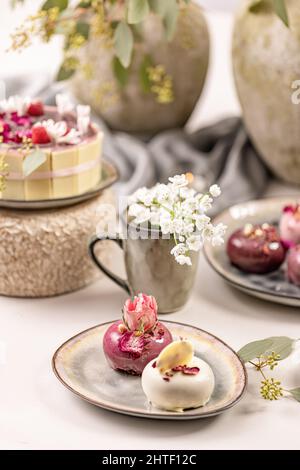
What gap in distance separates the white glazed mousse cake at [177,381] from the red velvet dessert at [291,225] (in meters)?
0.32

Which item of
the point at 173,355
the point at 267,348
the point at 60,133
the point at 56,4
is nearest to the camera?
the point at 173,355

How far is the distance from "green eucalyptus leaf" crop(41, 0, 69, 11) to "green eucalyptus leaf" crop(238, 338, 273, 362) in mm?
493

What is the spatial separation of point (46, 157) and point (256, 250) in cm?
26

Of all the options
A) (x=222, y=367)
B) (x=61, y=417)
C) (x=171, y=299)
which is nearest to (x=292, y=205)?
(x=171, y=299)

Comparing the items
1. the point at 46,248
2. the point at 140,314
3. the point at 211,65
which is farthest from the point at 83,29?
the point at 211,65

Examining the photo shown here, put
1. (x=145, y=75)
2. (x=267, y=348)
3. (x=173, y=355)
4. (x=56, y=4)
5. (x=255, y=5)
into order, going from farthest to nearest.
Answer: (x=145, y=75) < (x=255, y=5) < (x=56, y=4) < (x=267, y=348) < (x=173, y=355)

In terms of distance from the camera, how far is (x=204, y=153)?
1350 millimetres

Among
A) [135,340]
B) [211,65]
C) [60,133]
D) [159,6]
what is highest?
[159,6]

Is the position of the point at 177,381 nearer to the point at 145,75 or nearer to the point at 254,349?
the point at 254,349

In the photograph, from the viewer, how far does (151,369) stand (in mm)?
715

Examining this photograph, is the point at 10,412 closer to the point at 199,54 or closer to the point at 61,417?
the point at 61,417

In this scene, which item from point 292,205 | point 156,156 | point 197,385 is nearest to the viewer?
point 197,385

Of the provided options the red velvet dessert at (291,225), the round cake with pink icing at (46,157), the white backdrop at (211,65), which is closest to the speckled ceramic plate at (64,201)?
the round cake with pink icing at (46,157)

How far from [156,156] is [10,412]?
0.62 m
